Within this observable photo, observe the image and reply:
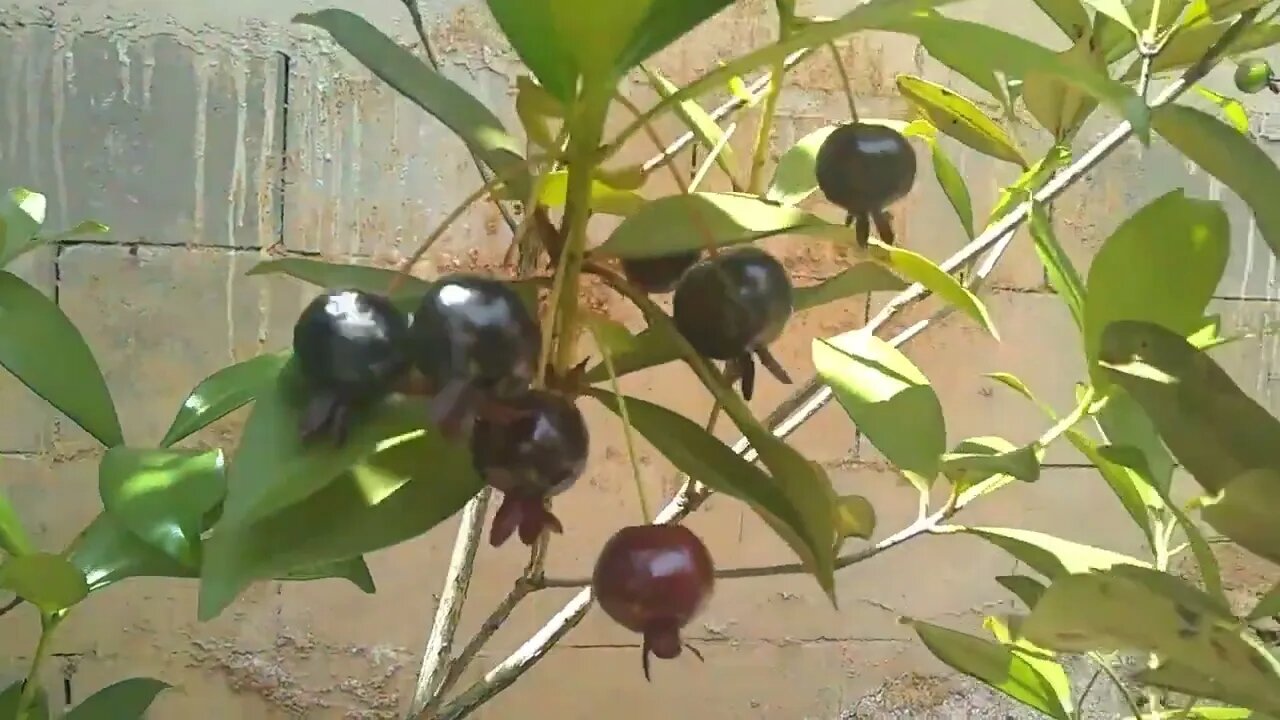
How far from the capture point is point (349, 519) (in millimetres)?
345

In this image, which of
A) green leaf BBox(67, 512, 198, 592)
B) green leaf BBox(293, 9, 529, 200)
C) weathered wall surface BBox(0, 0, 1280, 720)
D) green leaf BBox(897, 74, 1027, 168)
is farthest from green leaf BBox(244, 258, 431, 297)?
weathered wall surface BBox(0, 0, 1280, 720)

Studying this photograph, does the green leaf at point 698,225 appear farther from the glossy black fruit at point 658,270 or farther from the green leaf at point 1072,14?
the green leaf at point 1072,14

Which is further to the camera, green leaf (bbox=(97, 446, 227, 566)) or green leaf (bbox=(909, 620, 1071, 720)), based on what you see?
green leaf (bbox=(909, 620, 1071, 720))

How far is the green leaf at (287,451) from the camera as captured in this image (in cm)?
30

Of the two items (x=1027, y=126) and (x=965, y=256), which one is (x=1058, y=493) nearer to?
(x=1027, y=126)

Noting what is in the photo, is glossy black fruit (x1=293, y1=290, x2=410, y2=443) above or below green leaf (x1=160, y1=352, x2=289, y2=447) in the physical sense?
above

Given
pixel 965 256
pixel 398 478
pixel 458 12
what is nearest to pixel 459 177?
pixel 458 12

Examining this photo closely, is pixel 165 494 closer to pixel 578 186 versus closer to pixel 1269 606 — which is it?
pixel 578 186

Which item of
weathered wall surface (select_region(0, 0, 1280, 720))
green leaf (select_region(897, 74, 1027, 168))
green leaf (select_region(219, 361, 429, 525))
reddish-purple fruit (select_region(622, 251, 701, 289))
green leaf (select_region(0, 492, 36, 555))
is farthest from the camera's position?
weathered wall surface (select_region(0, 0, 1280, 720))

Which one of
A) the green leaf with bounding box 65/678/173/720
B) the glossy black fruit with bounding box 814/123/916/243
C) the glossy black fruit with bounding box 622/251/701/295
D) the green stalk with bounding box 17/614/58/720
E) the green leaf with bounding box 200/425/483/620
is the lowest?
the green leaf with bounding box 65/678/173/720

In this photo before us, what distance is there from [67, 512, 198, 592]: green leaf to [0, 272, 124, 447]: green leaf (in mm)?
48

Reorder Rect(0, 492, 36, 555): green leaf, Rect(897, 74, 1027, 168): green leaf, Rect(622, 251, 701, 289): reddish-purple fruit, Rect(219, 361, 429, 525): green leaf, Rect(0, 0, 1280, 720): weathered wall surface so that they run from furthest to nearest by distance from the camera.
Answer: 1. Rect(0, 0, 1280, 720): weathered wall surface
2. Rect(897, 74, 1027, 168): green leaf
3. Rect(0, 492, 36, 555): green leaf
4. Rect(622, 251, 701, 289): reddish-purple fruit
5. Rect(219, 361, 429, 525): green leaf

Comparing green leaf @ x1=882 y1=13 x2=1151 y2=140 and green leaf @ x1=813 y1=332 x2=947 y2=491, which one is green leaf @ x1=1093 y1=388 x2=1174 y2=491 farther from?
green leaf @ x1=882 y1=13 x2=1151 y2=140

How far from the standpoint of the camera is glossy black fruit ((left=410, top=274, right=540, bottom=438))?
0.30 m
